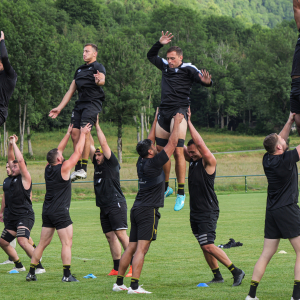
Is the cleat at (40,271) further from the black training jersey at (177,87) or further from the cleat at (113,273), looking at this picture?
the black training jersey at (177,87)

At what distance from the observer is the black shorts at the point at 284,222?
6602 mm

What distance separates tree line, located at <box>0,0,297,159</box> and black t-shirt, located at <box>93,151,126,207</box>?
4139 cm

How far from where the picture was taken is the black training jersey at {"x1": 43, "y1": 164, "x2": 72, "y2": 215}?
8.76m

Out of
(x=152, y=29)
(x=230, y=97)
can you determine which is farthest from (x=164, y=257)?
(x=152, y=29)

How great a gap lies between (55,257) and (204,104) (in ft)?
271

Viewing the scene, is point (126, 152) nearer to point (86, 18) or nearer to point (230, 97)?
point (230, 97)

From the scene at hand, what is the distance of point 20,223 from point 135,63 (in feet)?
155

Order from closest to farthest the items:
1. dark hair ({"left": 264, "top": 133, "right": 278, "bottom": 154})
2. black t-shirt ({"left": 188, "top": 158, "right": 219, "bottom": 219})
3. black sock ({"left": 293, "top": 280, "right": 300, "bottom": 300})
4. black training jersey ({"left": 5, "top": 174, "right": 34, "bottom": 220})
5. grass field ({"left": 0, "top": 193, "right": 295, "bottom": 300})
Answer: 1. black sock ({"left": 293, "top": 280, "right": 300, "bottom": 300})
2. dark hair ({"left": 264, "top": 133, "right": 278, "bottom": 154})
3. grass field ({"left": 0, "top": 193, "right": 295, "bottom": 300})
4. black t-shirt ({"left": 188, "top": 158, "right": 219, "bottom": 219})
5. black training jersey ({"left": 5, "top": 174, "right": 34, "bottom": 220})

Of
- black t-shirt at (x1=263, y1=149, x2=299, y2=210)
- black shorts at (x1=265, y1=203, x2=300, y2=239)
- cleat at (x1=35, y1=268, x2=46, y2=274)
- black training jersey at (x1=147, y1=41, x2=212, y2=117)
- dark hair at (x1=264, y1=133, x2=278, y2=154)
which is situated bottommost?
cleat at (x1=35, y1=268, x2=46, y2=274)

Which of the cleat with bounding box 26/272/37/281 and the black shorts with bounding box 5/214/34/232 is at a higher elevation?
the black shorts with bounding box 5/214/34/232

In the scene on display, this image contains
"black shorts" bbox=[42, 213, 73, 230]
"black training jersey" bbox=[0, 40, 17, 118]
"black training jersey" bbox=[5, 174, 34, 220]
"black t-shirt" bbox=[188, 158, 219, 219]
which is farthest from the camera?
"black training jersey" bbox=[5, 174, 34, 220]

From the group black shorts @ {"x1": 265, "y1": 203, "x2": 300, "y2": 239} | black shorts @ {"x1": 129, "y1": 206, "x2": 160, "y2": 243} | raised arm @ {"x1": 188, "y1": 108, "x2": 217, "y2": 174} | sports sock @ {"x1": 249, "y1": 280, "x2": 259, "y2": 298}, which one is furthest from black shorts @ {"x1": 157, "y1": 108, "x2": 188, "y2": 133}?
sports sock @ {"x1": 249, "y1": 280, "x2": 259, "y2": 298}

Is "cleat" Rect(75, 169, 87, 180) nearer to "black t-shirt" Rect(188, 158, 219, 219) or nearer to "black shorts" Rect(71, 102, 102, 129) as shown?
"black shorts" Rect(71, 102, 102, 129)

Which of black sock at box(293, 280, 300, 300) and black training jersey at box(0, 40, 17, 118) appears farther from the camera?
black training jersey at box(0, 40, 17, 118)
